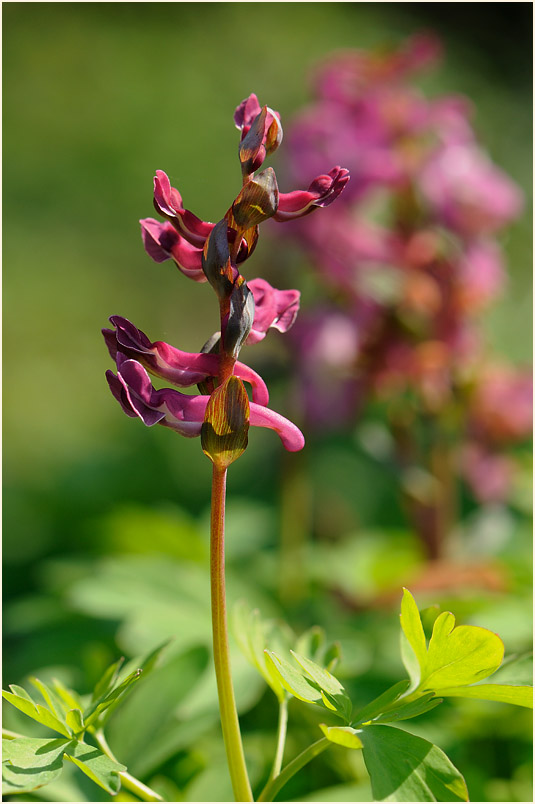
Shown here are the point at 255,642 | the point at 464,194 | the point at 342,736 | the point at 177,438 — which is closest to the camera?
the point at 342,736

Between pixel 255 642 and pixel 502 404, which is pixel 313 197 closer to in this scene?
pixel 255 642

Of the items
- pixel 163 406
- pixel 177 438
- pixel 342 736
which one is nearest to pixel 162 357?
pixel 163 406

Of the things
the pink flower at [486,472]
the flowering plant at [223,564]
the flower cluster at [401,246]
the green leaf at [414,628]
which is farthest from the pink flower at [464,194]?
the green leaf at [414,628]

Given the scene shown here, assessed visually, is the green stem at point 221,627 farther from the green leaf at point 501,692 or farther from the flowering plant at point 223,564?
the green leaf at point 501,692

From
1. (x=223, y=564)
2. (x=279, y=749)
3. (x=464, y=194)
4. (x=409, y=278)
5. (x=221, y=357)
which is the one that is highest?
(x=464, y=194)

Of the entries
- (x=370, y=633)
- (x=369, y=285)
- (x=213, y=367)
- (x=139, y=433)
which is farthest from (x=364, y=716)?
(x=139, y=433)

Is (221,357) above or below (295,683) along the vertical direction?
above
